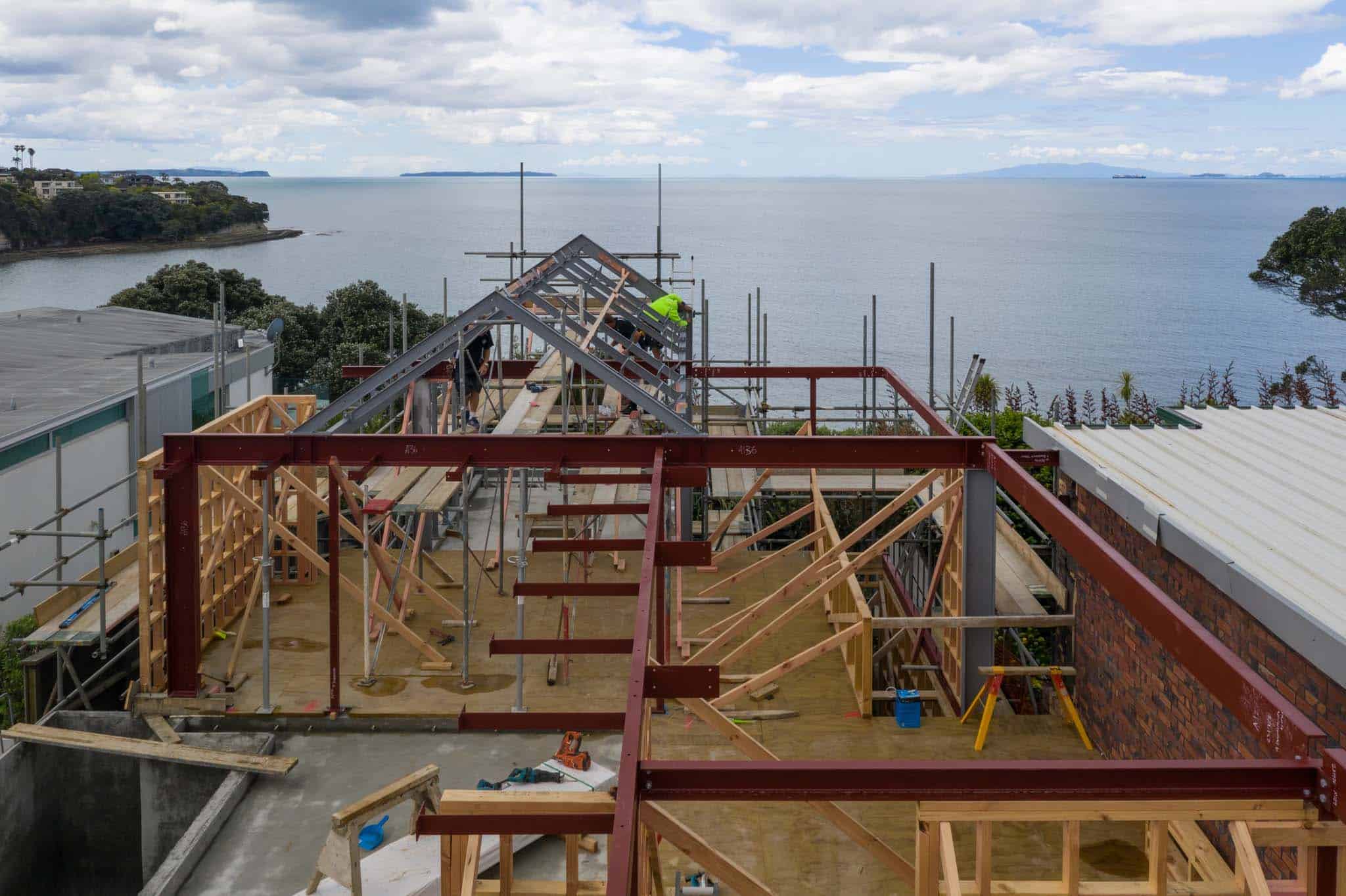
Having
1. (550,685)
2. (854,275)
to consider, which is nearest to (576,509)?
(550,685)

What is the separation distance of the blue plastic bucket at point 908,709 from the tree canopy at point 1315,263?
3928cm

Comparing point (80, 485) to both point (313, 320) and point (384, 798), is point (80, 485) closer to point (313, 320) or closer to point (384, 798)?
point (384, 798)

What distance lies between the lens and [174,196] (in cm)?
18812

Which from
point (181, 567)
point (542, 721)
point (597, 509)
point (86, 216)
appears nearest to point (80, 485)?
point (181, 567)

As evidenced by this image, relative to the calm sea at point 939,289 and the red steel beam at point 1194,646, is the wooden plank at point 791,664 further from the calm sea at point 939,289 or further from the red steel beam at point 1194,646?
the calm sea at point 939,289

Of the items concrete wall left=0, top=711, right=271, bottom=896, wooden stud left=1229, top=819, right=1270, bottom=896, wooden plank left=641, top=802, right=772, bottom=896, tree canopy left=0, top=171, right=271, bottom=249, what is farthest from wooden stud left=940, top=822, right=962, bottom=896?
tree canopy left=0, top=171, right=271, bottom=249

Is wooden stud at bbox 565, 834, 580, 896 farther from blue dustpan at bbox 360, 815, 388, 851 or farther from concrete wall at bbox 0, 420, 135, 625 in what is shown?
concrete wall at bbox 0, 420, 135, 625

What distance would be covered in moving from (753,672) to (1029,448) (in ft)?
13.4

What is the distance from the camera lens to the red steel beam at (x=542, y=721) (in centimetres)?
679

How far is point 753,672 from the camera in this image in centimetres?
1425

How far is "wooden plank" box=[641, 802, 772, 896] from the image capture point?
5926 millimetres

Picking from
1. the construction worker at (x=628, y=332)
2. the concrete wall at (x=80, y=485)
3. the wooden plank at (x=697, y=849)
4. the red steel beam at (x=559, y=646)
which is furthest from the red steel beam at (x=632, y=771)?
the concrete wall at (x=80, y=485)

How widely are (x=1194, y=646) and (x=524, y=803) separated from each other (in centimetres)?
396

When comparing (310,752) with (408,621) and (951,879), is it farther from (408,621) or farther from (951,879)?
(951,879)
